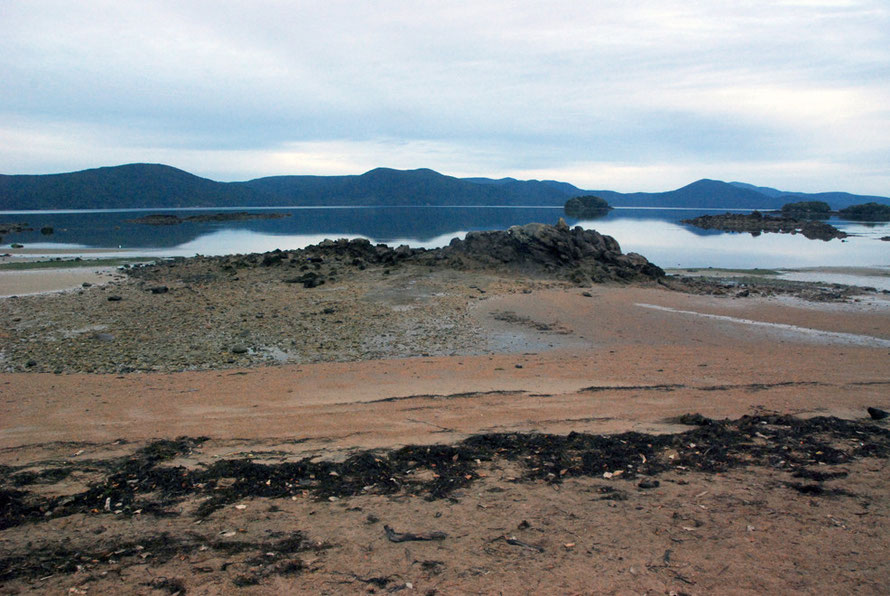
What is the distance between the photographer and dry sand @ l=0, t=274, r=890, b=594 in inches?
128

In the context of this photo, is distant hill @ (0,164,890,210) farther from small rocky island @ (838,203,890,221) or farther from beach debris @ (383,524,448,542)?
beach debris @ (383,524,448,542)

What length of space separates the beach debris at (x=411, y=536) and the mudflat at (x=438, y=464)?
0.02 m

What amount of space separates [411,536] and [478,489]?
814 millimetres

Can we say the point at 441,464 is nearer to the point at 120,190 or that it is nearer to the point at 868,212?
the point at 868,212

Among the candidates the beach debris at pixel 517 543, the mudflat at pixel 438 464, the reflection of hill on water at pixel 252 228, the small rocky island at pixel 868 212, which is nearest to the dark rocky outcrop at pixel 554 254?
the mudflat at pixel 438 464

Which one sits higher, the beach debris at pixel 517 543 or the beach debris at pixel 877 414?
the beach debris at pixel 877 414

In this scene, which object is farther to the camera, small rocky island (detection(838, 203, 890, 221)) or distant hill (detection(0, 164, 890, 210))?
distant hill (detection(0, 164, 890, 210))

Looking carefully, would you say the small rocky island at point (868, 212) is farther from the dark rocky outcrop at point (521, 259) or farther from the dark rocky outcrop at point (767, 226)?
the dark rocky outcrop at point (521, 259)

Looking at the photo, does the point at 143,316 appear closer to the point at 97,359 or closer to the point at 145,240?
the point at 97,359

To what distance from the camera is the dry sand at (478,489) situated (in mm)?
3248

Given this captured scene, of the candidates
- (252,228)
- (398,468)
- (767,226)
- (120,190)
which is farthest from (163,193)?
(398,468)

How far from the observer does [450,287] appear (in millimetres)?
15914

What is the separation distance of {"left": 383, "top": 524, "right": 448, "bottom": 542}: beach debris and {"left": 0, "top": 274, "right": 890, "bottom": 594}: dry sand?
49 mm

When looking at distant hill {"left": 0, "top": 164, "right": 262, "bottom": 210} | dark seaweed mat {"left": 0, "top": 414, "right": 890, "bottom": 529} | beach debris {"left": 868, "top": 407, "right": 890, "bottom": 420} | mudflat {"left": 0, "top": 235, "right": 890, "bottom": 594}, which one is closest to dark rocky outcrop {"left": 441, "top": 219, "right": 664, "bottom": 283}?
mudflat {"left": 0, "top": 235, "right": 890, "bottom": 594}
